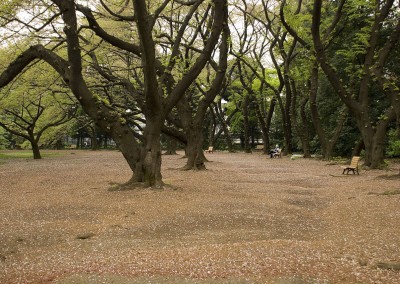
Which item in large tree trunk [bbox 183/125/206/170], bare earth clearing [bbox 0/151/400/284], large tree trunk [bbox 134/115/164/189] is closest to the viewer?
bare earth clearing [bbox 0/151/400/284]

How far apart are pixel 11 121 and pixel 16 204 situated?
72.6 feet

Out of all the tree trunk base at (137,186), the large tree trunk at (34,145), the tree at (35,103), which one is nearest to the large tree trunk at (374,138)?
the tree trunk base at (137,186)

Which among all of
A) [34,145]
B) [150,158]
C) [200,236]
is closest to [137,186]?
[150,158]

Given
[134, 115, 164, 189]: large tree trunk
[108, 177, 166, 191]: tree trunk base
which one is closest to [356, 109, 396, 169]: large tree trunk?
[134, 115, 164, 189]: large tree trunk

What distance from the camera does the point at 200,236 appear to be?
566 centimetres

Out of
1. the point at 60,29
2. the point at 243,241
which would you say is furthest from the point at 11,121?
the point at 243,241

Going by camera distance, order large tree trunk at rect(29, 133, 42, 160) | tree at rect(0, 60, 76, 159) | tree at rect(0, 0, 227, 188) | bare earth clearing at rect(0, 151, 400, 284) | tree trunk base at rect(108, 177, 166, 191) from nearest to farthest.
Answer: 1. bare earth clearing at rect(0, 151, 400, 284)
2. tree at rect(0, 0, 227, 188)
3. tree trunk base at rect(108, 177, 166, 191)
4. tree at rect(0, 60, 76, 159)
5. large tree trunk at rect(29, 133, 42, 160)

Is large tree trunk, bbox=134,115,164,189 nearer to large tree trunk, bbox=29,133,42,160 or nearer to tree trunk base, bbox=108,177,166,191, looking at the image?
tree trunk base, bbox=108,177,166,191

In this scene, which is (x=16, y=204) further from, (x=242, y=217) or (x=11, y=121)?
(x=11, y=121)

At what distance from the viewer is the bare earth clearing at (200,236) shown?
407 cm

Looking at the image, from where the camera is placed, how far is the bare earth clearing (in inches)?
160

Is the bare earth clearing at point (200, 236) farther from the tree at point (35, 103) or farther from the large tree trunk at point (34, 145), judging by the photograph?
the large tree trunk at point (34, 145)

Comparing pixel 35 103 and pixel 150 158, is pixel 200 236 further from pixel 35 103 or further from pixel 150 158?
pixel 35 103

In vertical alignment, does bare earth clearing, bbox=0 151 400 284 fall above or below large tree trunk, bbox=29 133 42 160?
below
